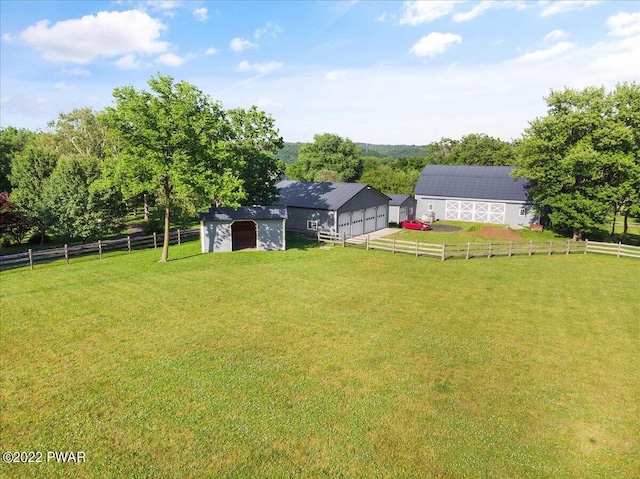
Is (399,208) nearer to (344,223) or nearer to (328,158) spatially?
(344,223)

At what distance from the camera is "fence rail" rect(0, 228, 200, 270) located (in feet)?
76.1

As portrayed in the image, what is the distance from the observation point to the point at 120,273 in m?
22.1

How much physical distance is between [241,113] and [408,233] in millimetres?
18852

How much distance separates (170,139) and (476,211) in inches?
1406

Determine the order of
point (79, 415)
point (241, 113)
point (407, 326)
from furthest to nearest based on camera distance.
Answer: point (241, 113) → point (407, 326) → point (79, 415)

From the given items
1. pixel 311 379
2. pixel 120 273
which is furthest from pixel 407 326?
pixel 120 273

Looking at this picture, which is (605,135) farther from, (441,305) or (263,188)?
(263,188)

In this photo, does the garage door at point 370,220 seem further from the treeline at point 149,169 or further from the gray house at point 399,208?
the treeline at point 149,169

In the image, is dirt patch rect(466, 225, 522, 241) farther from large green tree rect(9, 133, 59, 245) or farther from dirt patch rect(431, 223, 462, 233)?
large green tree rect(9, 133, 59, 245)

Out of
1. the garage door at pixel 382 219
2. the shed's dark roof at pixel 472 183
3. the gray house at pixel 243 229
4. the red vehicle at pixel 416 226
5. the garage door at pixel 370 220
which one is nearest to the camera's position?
the gray house at pixel 243 229

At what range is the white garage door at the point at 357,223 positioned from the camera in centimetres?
3703

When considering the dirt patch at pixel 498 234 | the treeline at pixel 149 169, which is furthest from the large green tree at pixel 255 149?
the dirt patch at pixel 498 234

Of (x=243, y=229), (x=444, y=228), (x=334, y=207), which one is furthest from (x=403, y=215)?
(x=243, y=229)

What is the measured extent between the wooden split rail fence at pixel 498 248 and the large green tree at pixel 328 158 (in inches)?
2163
